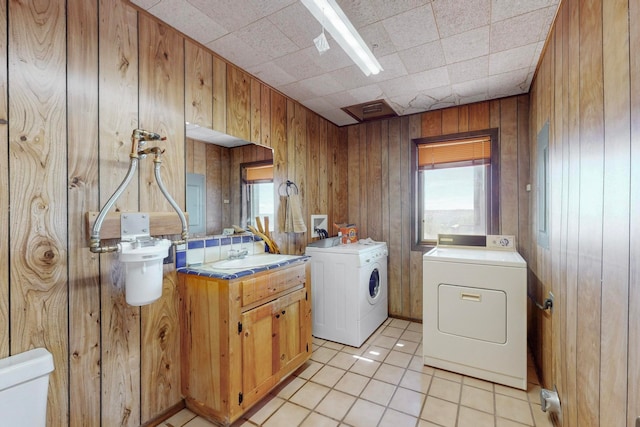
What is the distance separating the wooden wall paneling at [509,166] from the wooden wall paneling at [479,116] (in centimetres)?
13

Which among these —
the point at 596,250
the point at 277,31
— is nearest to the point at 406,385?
the point at 596,250

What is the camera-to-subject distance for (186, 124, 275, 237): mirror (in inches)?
78.3

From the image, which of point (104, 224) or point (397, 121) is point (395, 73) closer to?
point (397, 121)

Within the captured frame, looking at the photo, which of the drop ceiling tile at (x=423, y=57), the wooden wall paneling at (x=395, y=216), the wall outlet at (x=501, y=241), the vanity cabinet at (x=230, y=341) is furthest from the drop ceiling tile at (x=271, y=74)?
the wall outlet at (x=501, y=241)

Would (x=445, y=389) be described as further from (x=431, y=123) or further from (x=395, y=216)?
(x=431, y=123)

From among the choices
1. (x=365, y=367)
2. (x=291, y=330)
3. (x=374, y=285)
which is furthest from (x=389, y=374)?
(x=374, y=285)

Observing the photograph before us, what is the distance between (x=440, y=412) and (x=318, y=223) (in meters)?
2.06

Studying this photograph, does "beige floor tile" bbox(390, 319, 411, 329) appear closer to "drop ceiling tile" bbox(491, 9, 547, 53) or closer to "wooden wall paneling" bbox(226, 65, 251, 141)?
"wooden wall paneling" bbox(226, 65, 251, 141)

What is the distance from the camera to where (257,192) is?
253 centimetres

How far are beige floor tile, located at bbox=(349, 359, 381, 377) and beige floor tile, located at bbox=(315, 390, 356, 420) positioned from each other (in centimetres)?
32

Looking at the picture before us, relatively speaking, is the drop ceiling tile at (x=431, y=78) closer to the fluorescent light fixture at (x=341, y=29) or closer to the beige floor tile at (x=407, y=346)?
the fluorescent light fixture at (x=341, y=29)

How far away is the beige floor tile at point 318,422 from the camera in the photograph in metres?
1.73

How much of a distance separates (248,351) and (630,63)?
2101mm

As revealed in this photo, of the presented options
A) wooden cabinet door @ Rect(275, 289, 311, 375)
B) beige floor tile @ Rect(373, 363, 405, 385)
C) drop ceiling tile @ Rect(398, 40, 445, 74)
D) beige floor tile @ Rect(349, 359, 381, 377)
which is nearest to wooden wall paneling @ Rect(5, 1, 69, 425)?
wooden cabinet door @ Rect(275, 289, 311, 375)
